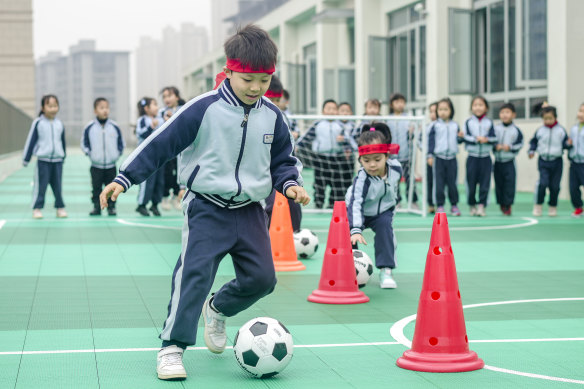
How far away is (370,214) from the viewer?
8203 millimetres

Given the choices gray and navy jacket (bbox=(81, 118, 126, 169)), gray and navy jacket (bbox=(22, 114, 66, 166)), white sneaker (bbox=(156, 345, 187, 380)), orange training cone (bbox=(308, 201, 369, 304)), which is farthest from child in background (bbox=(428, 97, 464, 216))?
white sneaker (bbox=(156, 345, 187, 380))

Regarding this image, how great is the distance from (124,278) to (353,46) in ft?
89.8

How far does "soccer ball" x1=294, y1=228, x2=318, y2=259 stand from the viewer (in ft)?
33.6

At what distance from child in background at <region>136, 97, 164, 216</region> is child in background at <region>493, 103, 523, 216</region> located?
5.40 meters

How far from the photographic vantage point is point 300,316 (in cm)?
690

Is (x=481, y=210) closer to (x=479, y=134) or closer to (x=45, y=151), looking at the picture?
(x=479, y=134)

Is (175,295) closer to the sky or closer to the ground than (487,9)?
closer to the ground

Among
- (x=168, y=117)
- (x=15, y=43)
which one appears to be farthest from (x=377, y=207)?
(x=15, y=43)

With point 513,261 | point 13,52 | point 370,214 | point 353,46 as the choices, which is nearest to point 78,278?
point 370,214

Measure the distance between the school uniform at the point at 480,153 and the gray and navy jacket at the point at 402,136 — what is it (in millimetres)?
1127

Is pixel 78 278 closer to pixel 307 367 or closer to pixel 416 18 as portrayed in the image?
pixel 307 367

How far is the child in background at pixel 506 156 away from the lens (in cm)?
1551

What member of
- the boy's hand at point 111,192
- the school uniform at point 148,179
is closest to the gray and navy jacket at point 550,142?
the school uniform at point 148,179

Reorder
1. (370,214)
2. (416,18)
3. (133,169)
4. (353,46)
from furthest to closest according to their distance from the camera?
(353,46) → (416,18) → (370,214) → (133,169)
